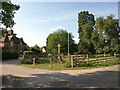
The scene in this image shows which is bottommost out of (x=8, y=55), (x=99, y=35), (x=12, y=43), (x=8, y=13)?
(x=8, y=55)

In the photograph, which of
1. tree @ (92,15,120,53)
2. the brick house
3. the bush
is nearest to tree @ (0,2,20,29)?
the bush

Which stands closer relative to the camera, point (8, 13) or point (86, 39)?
point (8, 13)

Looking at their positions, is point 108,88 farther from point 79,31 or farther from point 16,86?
point 79,31

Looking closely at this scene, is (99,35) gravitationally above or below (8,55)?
above

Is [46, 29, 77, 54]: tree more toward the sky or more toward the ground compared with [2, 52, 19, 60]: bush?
more toward the sky

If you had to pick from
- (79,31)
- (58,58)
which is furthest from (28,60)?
(79,31)

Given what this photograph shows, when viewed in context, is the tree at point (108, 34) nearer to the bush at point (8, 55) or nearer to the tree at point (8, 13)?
the bush at point (8, 55)

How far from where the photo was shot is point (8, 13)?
624 inches

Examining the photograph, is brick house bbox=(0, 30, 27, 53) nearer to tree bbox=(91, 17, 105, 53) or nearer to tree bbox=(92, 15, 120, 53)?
tree bbox=(91, 17, 105, 53)

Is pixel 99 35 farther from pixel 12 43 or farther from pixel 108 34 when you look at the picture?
pixel 12 43

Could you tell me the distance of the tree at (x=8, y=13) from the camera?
15.5 meters

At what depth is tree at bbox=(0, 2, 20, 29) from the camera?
611 inches

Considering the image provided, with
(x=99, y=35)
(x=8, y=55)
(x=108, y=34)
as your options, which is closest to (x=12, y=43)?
(x=99, y=35)

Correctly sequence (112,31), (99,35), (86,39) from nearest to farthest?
(112,31) < (99,35) < (86,39)
